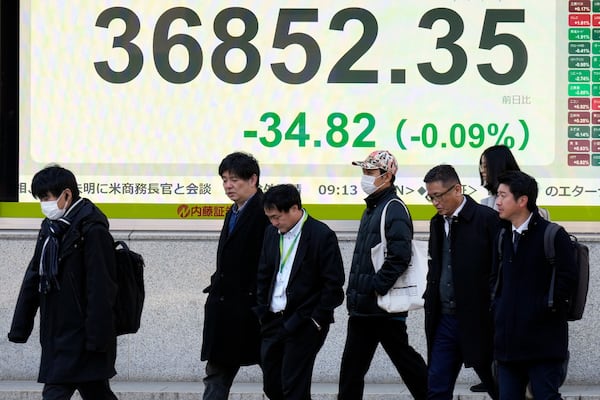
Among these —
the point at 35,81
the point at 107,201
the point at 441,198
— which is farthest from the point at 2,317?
the point at 441,198

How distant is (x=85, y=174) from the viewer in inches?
369

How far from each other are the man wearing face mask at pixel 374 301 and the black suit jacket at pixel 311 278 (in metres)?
0.32

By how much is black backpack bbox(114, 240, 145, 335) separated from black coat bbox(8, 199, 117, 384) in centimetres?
13

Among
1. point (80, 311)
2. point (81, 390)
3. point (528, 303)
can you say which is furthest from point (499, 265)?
point (81, 390)

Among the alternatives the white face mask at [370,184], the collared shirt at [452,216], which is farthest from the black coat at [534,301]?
the white face mask at [370,184]

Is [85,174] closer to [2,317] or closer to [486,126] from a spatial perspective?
[2,317]

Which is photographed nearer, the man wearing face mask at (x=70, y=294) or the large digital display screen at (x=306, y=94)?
the man wearing face mask at (x=70, y=294)

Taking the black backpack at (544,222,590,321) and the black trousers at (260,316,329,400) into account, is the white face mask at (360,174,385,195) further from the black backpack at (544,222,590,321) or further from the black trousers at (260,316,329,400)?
the black backpack at (544,222,590,321)

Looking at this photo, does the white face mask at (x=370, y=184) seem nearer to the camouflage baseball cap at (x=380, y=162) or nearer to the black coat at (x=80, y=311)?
the camouflage baseball cap at (x=380, y=162)

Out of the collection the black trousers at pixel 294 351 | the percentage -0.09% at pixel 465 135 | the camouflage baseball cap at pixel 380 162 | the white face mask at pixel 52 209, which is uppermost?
the percentage -0.09% at pixel 465 135

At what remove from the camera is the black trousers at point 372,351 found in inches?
285

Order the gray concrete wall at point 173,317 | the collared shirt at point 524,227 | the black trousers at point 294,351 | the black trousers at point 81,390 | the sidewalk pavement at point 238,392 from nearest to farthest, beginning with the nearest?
the collared shirt at point 524,227, the black trousers at point 81,390, the black trousers at point 294,351, the sidewalk pavement at point 238,392, the gray concrete wall at point 173,317

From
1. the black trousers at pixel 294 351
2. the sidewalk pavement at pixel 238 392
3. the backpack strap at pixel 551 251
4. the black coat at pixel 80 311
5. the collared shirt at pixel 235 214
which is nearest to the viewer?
the backpack strap at pixel 551 251

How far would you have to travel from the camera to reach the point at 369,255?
7117 millimetres
